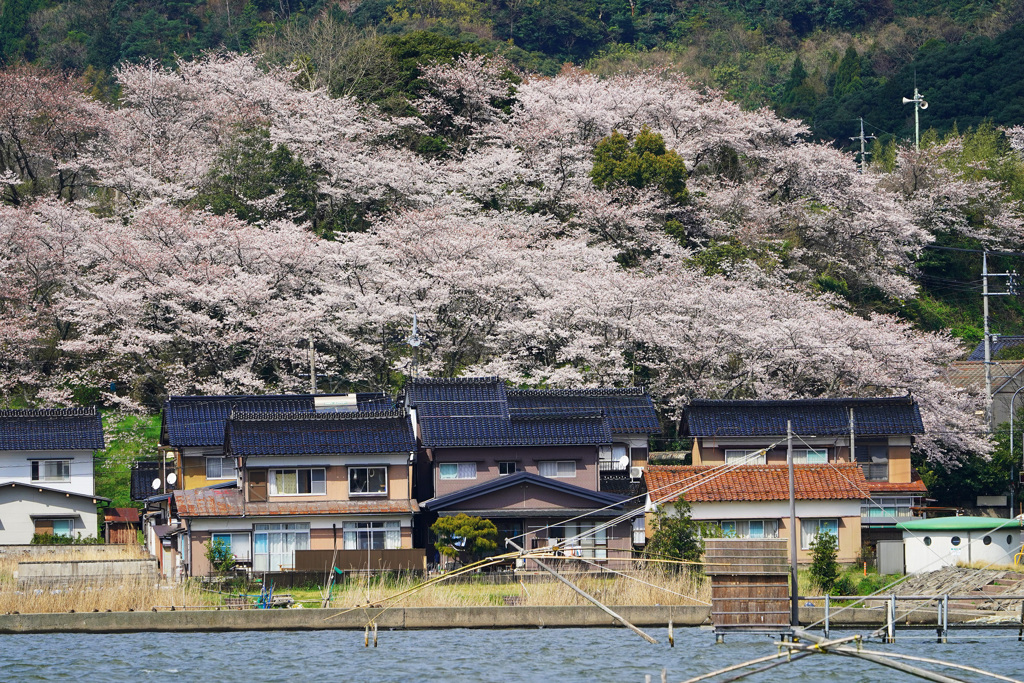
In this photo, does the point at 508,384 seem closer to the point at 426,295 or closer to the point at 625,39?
the point at 426,295

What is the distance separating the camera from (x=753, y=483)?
3475 cm

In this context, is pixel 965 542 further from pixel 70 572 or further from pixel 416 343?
pixel 70 572

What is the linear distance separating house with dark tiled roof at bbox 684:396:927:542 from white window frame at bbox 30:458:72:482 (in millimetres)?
18800

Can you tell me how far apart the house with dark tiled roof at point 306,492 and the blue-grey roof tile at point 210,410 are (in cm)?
294

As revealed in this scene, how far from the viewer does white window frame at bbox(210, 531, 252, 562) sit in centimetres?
3319

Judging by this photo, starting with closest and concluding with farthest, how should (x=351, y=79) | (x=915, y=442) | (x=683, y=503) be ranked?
1. (x=683, y=503)
2. (x=915, y=442)
3. (x=351, y=79)

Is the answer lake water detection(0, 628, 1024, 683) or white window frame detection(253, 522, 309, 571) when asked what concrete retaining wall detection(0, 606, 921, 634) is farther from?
white window frame detection(253, 522, 309, 571)

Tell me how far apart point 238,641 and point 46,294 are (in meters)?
23.4

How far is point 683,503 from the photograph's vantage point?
32.2 meters

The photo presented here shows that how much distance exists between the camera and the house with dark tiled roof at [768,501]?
3434 cm

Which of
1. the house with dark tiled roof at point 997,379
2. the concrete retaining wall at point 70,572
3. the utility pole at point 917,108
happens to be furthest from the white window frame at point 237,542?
the utility pole at point 917,108

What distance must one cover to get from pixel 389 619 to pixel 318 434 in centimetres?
710

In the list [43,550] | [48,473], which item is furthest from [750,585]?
[48,473]

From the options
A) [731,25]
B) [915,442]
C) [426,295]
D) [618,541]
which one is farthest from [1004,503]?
[731,25]
